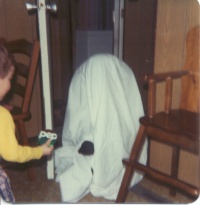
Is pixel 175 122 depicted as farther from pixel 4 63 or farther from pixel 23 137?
pixel 23 137

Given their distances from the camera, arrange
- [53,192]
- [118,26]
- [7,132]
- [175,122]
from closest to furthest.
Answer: [7,132] → [175,122] → [53,192] → [118,26]

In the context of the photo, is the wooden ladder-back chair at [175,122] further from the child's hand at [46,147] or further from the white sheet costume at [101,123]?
the child's hand at [46,147]

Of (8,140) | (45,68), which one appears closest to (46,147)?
(8,140)

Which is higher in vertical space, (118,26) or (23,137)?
(118,26)

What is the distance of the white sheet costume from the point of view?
1423 millimetres

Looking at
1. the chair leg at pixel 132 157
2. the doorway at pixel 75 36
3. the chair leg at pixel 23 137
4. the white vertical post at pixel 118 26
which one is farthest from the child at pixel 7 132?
the white vertical post at pixel 118 26

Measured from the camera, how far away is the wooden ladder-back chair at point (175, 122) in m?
1.12

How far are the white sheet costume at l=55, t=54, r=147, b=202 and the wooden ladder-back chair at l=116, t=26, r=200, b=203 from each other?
0.14 m

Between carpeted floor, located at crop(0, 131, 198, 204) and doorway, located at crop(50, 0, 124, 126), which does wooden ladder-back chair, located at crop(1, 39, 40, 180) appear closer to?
carpeted floor, located at crop(0, 131, 198, 204)

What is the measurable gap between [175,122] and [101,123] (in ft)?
1.13

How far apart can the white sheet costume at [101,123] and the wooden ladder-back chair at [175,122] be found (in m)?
0.14

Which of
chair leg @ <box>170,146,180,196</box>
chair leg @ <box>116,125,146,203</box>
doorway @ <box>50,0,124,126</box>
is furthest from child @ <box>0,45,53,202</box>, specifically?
doorway @ <box>50,0,124,126</box>

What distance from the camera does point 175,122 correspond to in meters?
1.20

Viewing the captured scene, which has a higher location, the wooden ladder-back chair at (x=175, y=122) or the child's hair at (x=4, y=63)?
the child's hair at (x=4, y=63)
